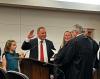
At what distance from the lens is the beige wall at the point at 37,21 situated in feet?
24.5

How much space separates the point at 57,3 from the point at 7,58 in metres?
2.87

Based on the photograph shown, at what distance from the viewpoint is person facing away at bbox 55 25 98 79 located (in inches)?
166

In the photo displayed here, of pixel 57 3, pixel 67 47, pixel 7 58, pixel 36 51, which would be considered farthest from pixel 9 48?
pixel 57 3

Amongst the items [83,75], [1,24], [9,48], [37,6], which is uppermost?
[37,6]

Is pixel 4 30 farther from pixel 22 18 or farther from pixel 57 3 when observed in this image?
pixel 57 3

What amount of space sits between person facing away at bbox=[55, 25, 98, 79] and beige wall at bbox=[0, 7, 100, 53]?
3427mm

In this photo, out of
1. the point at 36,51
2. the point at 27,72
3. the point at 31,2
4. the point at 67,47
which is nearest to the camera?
the point at 27,72

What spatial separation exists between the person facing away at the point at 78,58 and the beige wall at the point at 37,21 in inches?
135

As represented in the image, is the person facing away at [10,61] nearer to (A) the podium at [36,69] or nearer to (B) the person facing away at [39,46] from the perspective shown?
(B) the person facing away at [39,46]

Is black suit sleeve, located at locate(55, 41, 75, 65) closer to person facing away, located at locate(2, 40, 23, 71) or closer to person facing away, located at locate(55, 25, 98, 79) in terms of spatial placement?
person facing away, located at locate(55, 25, 98, 79)

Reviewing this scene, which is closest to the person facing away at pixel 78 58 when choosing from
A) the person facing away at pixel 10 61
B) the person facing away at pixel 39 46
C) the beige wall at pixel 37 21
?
the person facing away at pixel 39 46

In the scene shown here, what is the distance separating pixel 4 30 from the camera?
292 inches

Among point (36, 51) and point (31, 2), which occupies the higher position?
point (31, 2)

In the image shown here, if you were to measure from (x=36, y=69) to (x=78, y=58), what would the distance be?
82 cm
